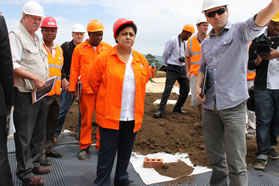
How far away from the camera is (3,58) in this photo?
209 cm

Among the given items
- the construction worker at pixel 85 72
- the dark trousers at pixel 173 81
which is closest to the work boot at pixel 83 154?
the construction worker at pixel 85 72

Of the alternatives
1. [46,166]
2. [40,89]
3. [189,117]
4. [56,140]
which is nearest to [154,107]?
[189,117]

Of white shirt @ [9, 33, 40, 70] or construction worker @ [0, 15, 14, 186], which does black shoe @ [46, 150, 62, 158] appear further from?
white shirt @ [9, 33, 40, 70]

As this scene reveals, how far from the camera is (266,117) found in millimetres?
3494

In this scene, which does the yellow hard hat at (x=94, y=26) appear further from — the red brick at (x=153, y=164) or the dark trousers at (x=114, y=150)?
the red brick at (x=153, y=164)

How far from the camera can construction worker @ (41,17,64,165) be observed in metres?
3.41

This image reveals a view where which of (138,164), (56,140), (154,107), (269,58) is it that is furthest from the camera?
(154,107)

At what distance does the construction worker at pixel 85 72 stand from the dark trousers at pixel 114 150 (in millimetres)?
1030

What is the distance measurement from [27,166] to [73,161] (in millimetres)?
913

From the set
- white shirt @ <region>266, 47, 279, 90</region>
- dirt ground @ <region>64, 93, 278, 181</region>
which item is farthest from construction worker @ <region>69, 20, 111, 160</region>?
white shirt @ <region>266, 47, 279, 90</region>

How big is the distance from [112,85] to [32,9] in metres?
1.21

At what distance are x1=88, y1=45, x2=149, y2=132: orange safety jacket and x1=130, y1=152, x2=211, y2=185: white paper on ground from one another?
2.87 feet

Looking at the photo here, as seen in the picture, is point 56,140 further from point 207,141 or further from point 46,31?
point 207,141

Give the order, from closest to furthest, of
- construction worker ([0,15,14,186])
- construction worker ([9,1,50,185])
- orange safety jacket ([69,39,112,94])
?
construction worker ([0,15,14,186]) → construction worker ([9,1,50,185]) → orange safety jacket ([69,39,112,94])
